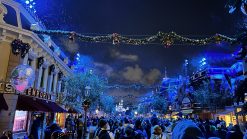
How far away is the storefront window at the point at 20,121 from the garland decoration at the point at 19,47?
4291mm

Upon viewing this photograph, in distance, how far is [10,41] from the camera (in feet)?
50.9

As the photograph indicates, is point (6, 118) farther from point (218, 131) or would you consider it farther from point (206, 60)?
point (206, 60)

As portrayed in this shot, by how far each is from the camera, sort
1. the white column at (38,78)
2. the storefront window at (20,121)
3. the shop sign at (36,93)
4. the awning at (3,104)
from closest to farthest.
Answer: the awning at (3,104)
the storefront window at (20,121)
the shop sign at (36,93)
the white column at (38,78)

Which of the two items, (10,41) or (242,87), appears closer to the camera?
(242,87)

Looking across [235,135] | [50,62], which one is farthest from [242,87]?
[50,62]

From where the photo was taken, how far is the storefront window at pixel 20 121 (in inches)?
664

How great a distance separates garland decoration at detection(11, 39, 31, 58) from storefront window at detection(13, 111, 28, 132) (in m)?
4.29

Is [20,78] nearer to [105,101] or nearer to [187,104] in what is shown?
[187,104]

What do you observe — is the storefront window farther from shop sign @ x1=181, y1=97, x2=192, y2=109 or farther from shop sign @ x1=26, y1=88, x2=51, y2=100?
shop sign @ x1=181, y1=97, x2=192, y2=109

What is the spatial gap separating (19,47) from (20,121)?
18.6 ft

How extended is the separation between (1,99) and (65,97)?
1650 centimetres

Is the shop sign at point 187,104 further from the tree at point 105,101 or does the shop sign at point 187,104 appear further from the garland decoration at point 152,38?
the garland decoration at point 152,38

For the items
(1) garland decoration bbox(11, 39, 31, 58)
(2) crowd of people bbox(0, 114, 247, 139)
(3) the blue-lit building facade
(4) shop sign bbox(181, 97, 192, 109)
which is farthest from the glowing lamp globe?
(4) shop sign bbox(181, 97, 192, 109)

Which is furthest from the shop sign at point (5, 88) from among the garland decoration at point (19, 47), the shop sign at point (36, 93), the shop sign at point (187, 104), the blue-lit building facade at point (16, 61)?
the shop sign at point (187, 104)
